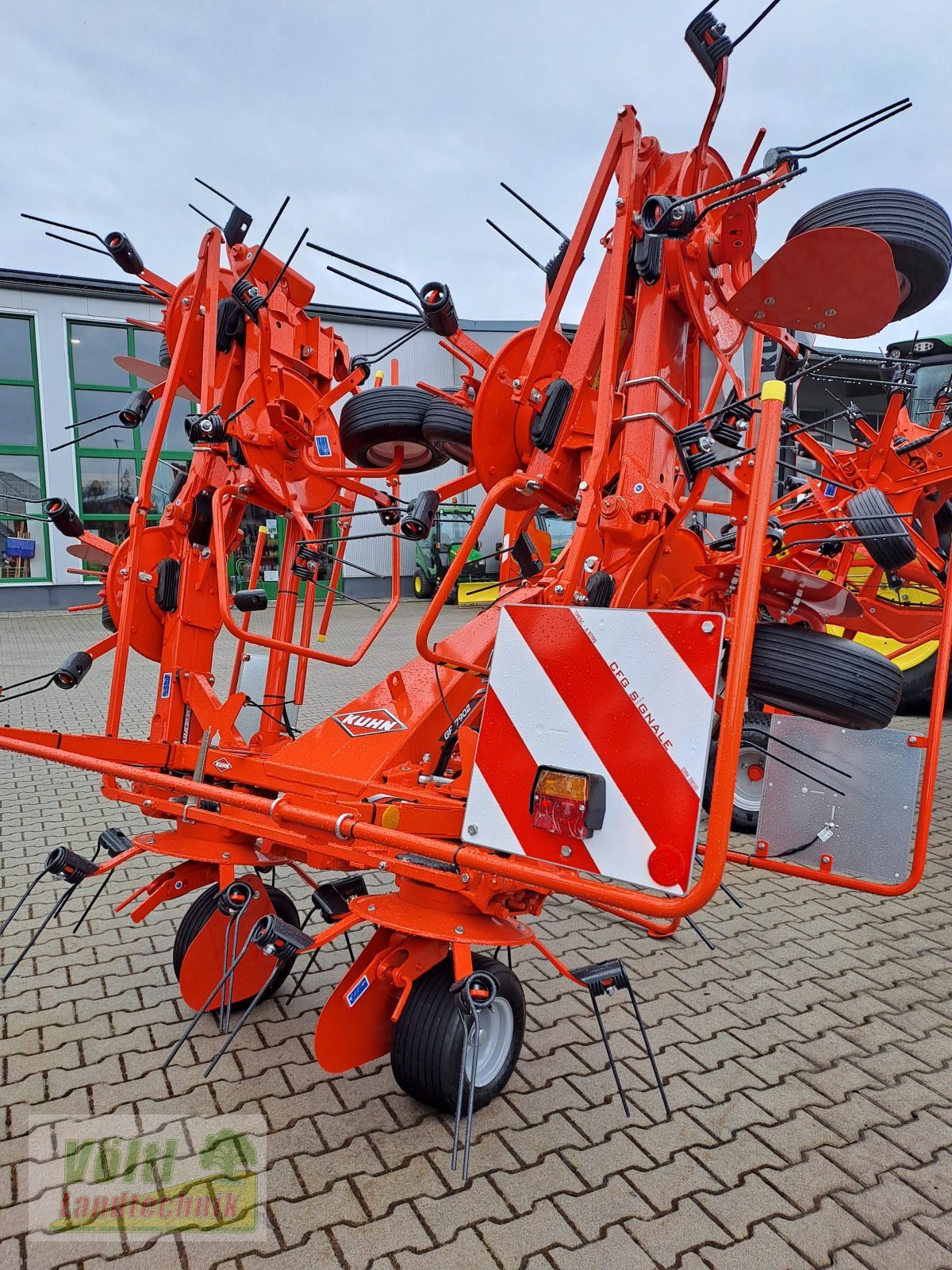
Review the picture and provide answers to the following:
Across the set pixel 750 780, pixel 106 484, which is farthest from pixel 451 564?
pixel 106 484

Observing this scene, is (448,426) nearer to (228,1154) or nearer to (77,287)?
(228,1154)

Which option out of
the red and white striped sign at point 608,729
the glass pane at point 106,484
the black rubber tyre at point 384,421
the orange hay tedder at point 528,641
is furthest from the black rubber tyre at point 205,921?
the glass pane at point 106,484

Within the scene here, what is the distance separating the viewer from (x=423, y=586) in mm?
19281

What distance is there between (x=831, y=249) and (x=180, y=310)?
2754 millimetres

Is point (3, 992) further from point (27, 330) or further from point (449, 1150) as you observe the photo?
point (27, 330)

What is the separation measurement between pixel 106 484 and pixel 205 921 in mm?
16047

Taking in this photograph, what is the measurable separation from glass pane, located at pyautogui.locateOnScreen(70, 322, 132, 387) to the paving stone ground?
15.1 metres

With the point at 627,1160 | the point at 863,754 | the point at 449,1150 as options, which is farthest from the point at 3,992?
the point at 863,754

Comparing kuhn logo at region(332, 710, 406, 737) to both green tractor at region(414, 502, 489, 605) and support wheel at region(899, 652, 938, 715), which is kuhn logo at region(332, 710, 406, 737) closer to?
support wheel at region(899, 652, 938, 715)

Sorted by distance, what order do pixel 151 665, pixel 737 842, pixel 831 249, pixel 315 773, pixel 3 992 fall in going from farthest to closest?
pixel 151 665 < pixel 737 842 < pixel 3 992 < pixel 315 773 < pixel 831 249

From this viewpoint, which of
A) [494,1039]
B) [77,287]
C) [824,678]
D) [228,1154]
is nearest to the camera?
[824,678]

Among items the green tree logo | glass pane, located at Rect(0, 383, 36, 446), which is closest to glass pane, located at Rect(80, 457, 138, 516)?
glass pane, located at Rect(0, 383, 36, 446)

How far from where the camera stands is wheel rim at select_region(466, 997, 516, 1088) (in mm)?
2518

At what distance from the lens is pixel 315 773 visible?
2766 mm
